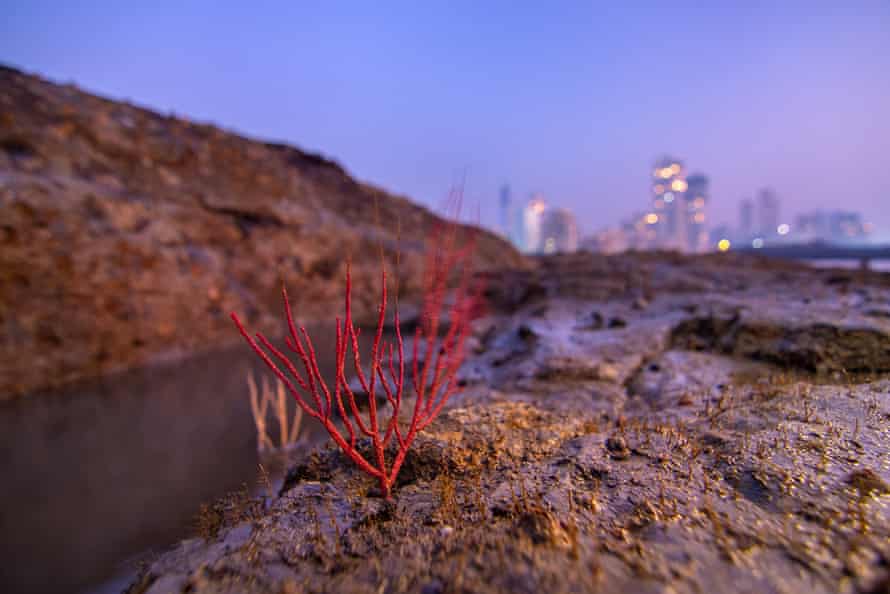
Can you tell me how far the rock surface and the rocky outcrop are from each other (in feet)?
8.15

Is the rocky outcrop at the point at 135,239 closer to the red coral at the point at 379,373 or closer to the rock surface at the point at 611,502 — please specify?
the red coral at the point at 379,373

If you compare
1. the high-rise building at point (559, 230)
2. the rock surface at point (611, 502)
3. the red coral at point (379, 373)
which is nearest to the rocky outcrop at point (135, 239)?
the red coral at point (379, 373)

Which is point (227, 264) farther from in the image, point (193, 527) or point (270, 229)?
point (193, 527)

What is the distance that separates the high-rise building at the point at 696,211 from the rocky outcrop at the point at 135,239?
100 meters

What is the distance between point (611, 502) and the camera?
1.91m

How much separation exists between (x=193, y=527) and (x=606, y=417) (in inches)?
155

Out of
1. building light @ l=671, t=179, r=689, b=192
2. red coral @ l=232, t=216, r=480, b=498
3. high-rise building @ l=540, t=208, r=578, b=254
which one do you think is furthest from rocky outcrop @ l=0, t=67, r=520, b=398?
building light @ l=671, t=179, r=689, b=192

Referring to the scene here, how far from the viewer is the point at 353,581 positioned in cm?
158

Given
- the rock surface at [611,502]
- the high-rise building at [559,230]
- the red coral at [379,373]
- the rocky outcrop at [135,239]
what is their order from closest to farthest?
the rock surface at [611,502] → the red coral at [379,373] → the rocky outcrop at [135,239] → the high-rise building at [559,230]

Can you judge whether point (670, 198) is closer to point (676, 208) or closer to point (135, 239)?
point (676, 208)

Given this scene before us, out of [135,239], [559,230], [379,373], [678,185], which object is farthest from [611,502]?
[678,185]

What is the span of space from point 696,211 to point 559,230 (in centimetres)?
5679

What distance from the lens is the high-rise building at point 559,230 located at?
66875mm

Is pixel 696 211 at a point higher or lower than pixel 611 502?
higher
